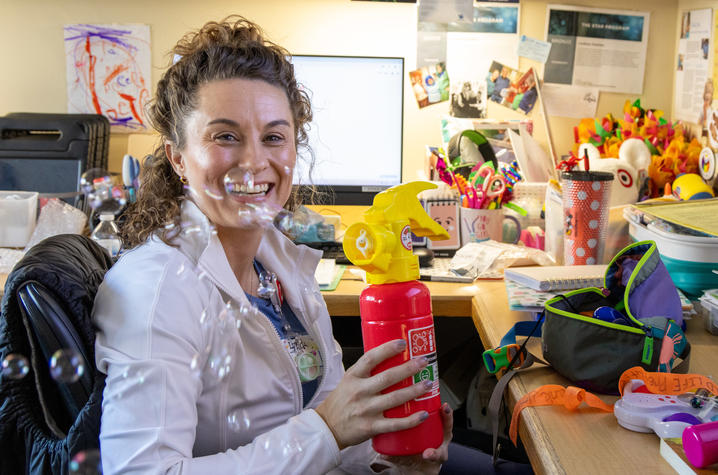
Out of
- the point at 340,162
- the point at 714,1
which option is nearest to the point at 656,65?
the point at 714,1

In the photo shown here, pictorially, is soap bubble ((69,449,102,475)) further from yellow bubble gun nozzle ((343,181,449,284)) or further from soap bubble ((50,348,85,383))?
yellow bubble gun nozzle ((343,181,449,284))

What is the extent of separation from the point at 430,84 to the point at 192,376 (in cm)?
141

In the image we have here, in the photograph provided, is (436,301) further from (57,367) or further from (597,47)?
(597,47)

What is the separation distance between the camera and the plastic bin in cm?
119

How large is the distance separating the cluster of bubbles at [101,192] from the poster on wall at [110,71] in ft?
0.70

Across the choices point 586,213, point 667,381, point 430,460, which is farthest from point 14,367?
point 586,213

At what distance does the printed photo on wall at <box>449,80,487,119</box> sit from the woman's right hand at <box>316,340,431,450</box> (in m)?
1.36

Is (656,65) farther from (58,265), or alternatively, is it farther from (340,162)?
(58,265)

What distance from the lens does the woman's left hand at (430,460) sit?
35.5 inches

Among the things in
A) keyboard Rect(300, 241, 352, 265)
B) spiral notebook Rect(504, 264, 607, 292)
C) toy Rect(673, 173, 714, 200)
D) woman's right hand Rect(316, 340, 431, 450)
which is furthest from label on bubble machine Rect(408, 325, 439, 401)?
toy Rect(673, 173, 714, 200)

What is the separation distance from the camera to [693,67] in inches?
72.2

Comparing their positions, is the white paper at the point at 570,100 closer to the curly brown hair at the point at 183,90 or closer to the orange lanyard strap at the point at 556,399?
the curly brown hair at the point at 183,90

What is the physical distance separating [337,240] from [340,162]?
224 mm

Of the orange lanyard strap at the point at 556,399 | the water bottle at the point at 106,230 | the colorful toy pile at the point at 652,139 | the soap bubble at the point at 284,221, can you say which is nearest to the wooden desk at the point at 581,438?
the orange lanyard strap at the point at 556,399
